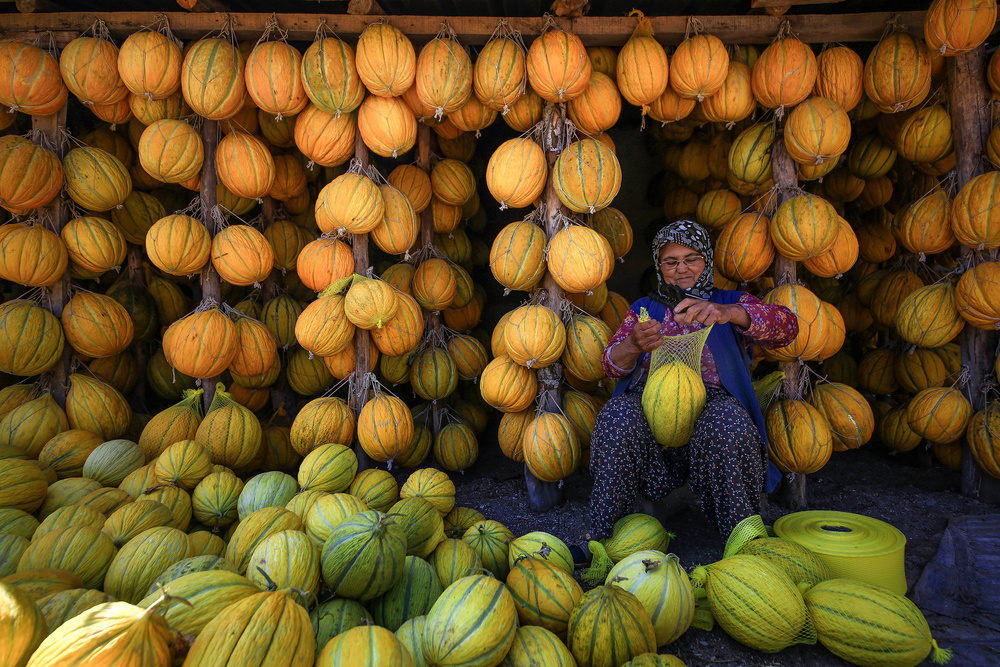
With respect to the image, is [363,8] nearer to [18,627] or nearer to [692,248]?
[692,248]

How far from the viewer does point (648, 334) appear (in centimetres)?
317

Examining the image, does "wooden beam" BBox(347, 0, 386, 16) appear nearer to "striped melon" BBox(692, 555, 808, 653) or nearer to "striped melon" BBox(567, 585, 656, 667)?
"striped melon" BBox(567, 585, 656, 667)

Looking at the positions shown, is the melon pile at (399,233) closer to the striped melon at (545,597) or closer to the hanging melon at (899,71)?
the hanging melon at (899,71)

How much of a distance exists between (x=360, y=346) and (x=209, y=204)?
1.45m

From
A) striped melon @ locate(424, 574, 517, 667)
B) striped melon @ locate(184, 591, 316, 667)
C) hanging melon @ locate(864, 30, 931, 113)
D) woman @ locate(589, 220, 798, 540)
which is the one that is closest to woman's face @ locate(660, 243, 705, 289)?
woman @ locate(589, 220, 798, 540)

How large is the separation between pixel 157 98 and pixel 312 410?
229 cm

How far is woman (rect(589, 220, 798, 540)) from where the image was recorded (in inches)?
121

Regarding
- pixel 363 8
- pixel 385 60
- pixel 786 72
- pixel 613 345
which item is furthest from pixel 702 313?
pixel 363 8

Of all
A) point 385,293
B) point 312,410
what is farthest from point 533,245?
point 312,410

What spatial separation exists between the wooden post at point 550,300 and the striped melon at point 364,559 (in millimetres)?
1917

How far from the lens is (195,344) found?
155 inches

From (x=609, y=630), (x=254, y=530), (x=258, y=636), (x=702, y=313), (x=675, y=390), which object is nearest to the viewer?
(x=258, y=636)

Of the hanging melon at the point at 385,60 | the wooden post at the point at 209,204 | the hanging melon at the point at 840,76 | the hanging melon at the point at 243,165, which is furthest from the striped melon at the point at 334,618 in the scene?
the hanging melon at the point at 840,76

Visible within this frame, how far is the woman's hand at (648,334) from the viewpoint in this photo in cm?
315
